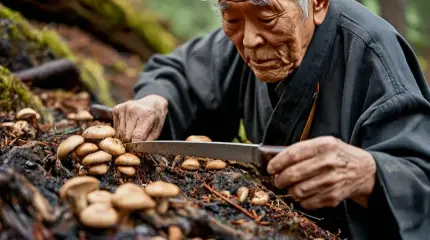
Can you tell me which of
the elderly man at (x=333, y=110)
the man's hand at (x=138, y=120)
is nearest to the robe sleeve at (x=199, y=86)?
the elderly man at (x=333, y=110)

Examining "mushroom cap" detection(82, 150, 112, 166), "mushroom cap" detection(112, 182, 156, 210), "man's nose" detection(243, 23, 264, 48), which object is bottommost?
"mushroom cap" detection(82, 150, 112, 166)

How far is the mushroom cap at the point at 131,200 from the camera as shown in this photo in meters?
2.04

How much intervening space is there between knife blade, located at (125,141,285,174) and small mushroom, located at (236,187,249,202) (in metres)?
0.17

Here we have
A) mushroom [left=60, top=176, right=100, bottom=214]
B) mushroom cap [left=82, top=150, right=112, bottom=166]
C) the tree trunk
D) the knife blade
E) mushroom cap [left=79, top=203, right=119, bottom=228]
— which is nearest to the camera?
mushroom cap [left=79, top=203, right=119, bottom=228]

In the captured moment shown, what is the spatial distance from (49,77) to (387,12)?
472 cm

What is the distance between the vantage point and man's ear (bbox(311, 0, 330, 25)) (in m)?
3.26

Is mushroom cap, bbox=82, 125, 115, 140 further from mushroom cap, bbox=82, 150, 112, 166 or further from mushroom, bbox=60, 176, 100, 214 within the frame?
mushroom, bbox=60, 176, 100, 214

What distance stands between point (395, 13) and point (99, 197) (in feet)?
19.9

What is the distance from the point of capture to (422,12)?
550 inches

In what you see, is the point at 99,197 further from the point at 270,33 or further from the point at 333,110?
the point at 333,110

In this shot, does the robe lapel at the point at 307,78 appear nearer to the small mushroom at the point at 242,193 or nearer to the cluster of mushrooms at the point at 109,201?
the small mushroom at the point at 242,193

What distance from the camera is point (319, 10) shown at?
329cm

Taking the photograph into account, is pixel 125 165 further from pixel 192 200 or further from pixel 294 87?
pixel 294 87

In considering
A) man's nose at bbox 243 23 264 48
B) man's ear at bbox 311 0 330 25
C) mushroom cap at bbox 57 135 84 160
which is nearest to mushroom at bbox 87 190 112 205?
mushroom cap at bbox 57 135 84 160
